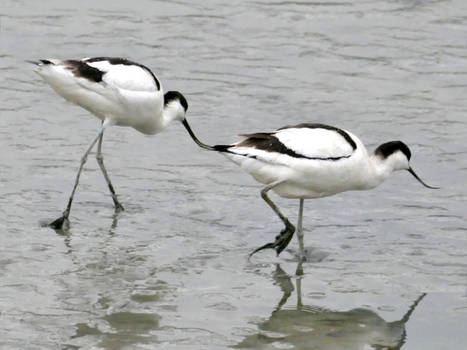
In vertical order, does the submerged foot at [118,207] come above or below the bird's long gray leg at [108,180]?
below

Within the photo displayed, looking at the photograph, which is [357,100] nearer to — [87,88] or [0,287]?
[87,88]

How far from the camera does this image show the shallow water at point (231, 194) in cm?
753

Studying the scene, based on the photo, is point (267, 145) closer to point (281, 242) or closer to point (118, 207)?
point (281, 242)

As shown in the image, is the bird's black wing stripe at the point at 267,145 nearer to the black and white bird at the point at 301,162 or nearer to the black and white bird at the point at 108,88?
the black and white bird at the point at 301,162

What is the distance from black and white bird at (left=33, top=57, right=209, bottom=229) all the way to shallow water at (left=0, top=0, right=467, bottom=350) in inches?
25.8

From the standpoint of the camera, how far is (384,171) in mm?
9102

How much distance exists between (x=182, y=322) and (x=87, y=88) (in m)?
2.93

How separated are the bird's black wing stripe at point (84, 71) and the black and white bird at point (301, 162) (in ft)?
5.07

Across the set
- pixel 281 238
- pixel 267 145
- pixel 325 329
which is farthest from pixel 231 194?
pixel 325 329

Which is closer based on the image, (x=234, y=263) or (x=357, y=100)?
(x=234, y=263)

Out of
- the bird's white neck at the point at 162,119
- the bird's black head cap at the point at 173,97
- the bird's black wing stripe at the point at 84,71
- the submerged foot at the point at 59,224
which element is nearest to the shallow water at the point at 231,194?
the submerged foot at the point at 59,224

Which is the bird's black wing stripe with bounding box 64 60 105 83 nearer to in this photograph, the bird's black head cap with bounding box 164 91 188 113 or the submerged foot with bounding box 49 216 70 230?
the bird's black head cap with bounding box 164 91 188 113

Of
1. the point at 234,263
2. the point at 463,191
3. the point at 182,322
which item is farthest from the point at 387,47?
the point at 182,322

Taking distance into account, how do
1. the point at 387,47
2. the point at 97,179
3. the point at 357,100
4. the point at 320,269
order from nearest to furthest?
the point at 320,269, the point at 97,179, the point at 357,100, the point at 387,47
